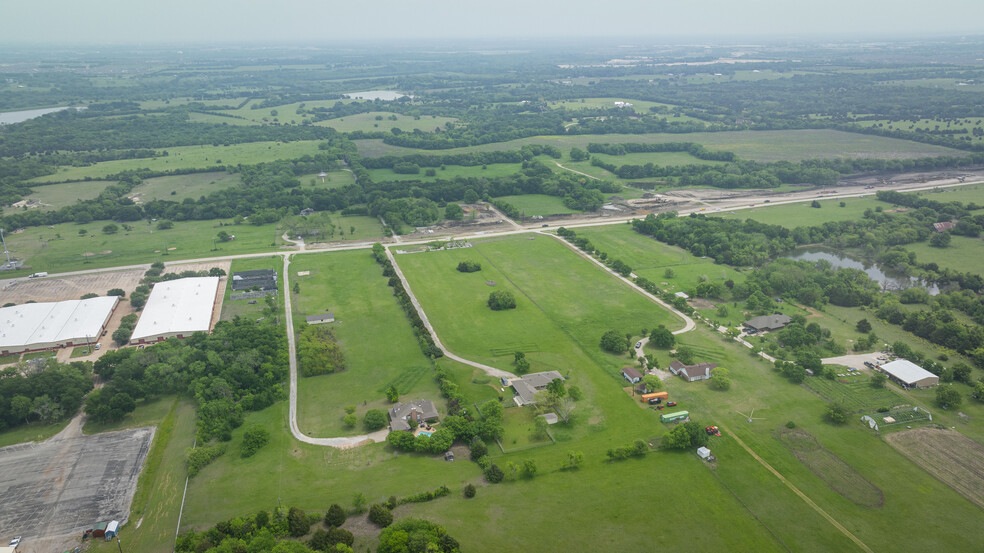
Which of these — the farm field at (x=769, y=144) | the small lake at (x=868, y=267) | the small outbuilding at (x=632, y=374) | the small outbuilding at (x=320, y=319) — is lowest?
the small lake at (x=868, y=267)

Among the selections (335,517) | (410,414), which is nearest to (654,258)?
(410,414)

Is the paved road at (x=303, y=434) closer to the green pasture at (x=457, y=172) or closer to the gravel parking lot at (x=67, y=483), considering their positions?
the gravel parking lot at (x=67, y=483)

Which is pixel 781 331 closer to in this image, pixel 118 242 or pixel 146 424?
pixel 146 424

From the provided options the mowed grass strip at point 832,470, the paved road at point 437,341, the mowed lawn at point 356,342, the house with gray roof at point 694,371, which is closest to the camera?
the mowed grass strip at point 832,470

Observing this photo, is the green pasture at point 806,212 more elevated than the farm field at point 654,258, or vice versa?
the green pasture at point 806,212

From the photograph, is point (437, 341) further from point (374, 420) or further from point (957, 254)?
point (957, 254)

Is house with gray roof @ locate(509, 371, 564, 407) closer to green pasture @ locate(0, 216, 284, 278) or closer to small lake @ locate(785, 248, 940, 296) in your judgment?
small lake @ locate(785, 248, 940, 296)

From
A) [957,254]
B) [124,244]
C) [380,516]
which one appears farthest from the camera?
[124,244]

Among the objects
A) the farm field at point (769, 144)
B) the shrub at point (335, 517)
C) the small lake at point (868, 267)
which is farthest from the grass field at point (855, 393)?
the farm field at point (769, 144)
